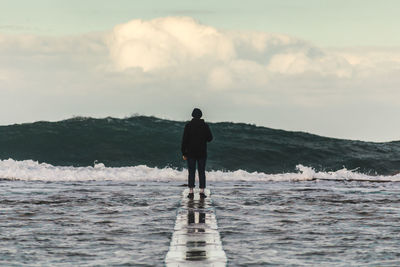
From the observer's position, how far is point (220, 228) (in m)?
10.9

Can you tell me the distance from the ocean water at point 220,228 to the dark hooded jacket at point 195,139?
1194 millimetres

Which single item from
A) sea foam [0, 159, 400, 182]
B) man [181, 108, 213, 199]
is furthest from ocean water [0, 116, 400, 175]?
man [181, 108, 213, 199]

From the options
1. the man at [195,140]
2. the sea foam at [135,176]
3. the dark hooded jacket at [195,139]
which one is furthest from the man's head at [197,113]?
the sea foam at [135,176]

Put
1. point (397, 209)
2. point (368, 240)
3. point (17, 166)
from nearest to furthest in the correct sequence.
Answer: point (368, 240) < point (397, 209) < point (17, 166)

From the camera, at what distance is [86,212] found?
44.4 ft

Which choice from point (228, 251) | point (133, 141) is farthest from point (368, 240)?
point (133, 141)

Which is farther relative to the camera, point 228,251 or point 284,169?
point 284,169

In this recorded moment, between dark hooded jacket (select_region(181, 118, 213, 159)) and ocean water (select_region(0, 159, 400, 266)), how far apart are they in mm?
1194

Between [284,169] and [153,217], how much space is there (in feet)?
93.0

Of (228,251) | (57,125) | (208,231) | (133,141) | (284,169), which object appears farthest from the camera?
(57,125)

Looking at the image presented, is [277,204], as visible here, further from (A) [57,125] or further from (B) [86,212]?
(A) [57,125]

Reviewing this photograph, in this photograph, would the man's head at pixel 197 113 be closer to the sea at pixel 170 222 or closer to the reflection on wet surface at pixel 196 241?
the sea at pixel 170 222

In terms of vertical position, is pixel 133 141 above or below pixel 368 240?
above

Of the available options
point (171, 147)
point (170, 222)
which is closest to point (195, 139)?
point (170, 222)
